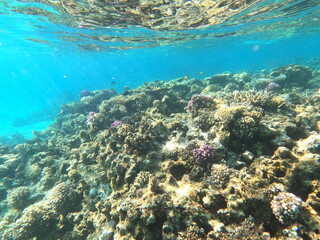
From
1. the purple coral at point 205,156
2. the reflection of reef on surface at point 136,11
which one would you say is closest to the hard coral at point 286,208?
the purple coral at point 205,156

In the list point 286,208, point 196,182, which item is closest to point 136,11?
point 196,182

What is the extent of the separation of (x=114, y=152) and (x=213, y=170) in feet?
14.1

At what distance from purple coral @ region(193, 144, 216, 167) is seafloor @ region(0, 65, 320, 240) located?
0.09 feet

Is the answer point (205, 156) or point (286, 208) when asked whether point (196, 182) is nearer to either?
point (205, 156)

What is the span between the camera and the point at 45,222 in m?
6.77

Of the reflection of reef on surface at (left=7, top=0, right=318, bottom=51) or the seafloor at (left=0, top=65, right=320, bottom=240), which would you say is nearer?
the seafloor at (left=0, top=65, right=320, bottom=240)

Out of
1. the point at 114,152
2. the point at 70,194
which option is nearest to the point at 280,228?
the point at 114,152

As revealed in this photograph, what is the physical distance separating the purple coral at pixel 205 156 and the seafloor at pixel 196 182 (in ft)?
0.09

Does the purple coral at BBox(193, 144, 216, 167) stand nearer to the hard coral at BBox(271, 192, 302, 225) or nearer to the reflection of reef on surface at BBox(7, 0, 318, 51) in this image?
the hard coral at BBox(271, 192, 302, 225)

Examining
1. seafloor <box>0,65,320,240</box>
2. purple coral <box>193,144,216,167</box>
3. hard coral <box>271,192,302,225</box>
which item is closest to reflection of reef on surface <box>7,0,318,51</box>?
seafloor <box>0,65,320,240</box>

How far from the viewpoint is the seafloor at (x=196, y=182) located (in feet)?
10.3

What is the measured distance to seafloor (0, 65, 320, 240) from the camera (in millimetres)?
3145

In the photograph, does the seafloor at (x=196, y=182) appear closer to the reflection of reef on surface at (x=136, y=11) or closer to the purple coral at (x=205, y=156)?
the purple coral at (x=205, y=156)

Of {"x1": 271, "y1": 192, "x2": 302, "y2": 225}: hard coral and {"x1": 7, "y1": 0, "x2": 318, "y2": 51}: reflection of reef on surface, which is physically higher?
{"x1": 7, "y1": 0, "x2": 318, "y2": 51}: reflection of reef on surface
